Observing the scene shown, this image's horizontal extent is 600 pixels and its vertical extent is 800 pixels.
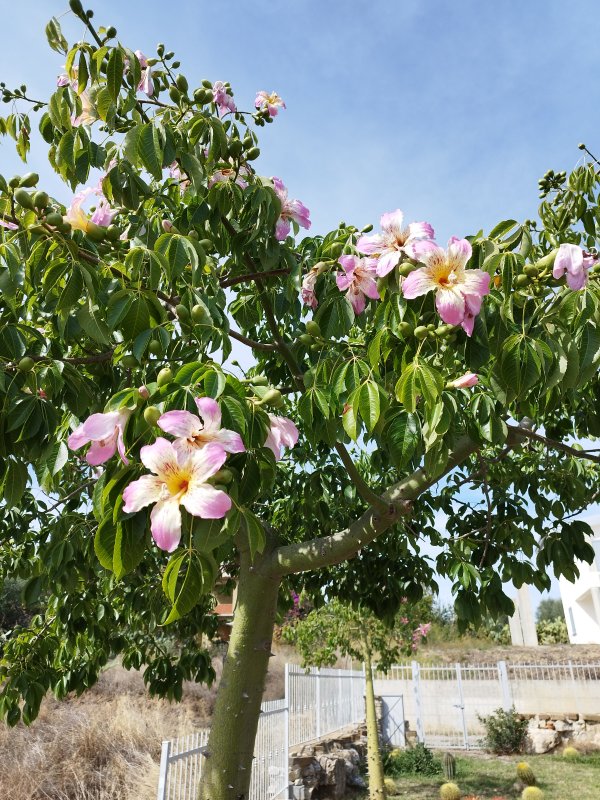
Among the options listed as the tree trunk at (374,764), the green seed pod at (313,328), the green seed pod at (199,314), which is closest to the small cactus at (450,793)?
the tree trunk at (374,764)

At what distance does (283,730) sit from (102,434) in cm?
792

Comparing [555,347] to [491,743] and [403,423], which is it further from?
[491,743]

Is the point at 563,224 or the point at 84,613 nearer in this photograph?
the point at 563,224

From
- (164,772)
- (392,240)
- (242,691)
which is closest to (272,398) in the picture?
(392,240)

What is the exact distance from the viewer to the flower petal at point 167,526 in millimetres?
978

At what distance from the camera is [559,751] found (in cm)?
1229

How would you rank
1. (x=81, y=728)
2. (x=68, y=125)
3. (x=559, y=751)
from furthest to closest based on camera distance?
(x=559, y=751)
(x=81, y=728)
(x=68, y=125)

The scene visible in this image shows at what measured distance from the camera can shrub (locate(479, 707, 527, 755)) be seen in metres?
12.4

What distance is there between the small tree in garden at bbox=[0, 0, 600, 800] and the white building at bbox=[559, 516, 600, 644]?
2312 centimetres

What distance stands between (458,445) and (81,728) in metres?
7.42

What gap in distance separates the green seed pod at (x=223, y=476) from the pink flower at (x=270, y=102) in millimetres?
Answer: 2164

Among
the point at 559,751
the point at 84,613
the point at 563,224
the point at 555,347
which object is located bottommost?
the point at 559,751

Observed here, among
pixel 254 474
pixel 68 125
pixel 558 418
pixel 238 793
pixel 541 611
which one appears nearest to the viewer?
pixel 254 474

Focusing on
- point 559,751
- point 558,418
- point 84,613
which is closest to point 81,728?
point 84,613
